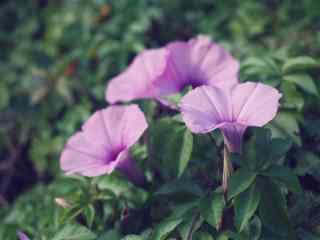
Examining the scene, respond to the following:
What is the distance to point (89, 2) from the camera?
2.70m

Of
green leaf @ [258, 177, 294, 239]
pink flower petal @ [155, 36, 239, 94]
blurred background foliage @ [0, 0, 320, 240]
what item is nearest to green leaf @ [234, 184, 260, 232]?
green leaf @ [258, 177, 294, 239]

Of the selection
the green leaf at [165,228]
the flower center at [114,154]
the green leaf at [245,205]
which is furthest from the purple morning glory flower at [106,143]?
the green leaf at [245,205]

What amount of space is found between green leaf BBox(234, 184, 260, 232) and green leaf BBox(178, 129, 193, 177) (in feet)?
0.58

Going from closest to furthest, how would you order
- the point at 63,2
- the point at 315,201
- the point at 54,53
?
1. the point at 315,201
2. the point at 54,53
3. the point at 63,2

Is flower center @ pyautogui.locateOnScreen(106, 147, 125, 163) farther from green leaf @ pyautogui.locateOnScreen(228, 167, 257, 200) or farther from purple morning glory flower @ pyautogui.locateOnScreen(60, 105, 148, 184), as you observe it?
green leaf @ pyautogui.locateOnScreen(228, 167, 257, 200)

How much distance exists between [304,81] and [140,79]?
52 cm

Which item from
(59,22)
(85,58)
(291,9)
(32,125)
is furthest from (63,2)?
(291,9)

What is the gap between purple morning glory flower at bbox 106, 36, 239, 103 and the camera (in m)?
1.60

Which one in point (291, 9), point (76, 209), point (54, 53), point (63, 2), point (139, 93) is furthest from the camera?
point (63, 2)

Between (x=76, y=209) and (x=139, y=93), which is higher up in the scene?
(x=139, y=93)

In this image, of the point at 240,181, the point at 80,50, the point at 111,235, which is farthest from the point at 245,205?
the point at 80,50

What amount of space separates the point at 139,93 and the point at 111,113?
14cm

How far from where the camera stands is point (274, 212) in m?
1.26

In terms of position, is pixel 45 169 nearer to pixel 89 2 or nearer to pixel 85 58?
pixel 85 58
